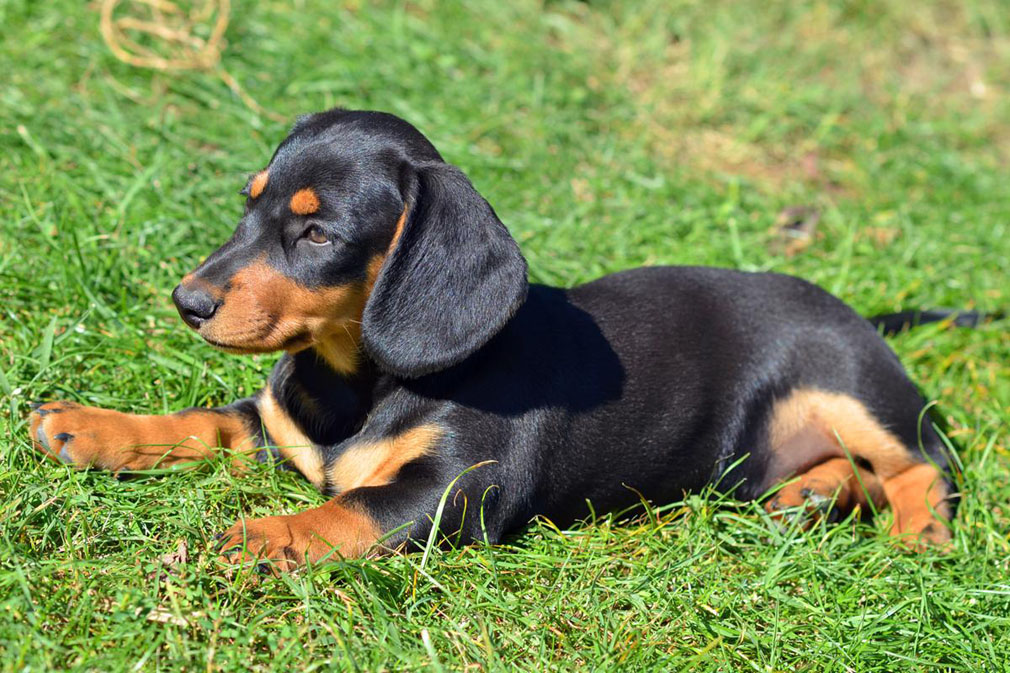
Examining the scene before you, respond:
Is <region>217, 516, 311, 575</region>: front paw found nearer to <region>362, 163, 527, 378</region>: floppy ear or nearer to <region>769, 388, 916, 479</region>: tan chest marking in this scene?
<region>362, 163, 527, 378</region>: floppy ear

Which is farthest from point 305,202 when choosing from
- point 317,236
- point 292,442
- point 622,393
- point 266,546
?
point 622,393

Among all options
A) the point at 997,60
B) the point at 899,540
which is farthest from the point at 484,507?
the point at 997,60

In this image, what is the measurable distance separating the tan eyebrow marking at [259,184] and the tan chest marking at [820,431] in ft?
7.23

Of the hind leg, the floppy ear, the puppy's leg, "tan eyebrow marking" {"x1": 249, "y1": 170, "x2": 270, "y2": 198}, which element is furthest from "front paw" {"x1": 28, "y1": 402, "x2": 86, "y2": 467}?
the hind leg

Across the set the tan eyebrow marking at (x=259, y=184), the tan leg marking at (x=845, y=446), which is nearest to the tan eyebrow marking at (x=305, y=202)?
the tan eyebrow marking at (x=259, y=184)

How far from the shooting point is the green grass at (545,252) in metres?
2.91

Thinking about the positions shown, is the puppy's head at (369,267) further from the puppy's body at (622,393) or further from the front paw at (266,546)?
the front paw at (266,546)

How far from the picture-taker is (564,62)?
22.6ft

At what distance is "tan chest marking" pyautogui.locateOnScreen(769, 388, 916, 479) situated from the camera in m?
4.15

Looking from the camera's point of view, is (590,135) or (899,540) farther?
(590,135)

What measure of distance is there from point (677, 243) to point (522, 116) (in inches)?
55.3

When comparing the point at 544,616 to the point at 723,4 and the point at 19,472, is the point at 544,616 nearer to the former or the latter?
the point at 19,472

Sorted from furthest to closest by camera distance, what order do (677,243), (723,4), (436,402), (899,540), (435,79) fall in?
(723,4) < (435,79) < (677,243) < (899,540) < (436,402)

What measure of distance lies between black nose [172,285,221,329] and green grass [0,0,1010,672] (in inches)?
24.9
